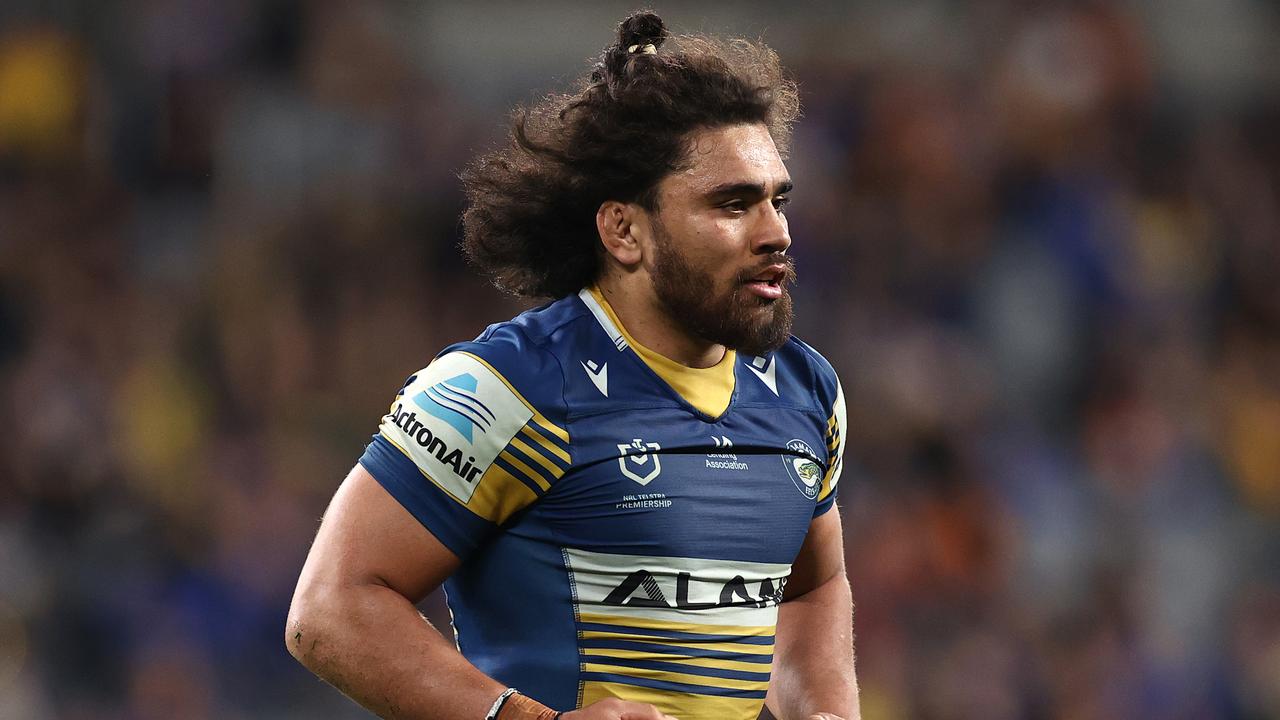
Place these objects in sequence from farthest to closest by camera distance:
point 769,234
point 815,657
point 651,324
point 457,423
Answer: point 815,657, point 651,324, point 769,234, point 457,423

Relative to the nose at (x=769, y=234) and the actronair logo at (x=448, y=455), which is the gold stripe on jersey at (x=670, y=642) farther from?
the nose at (x=769, y=234)

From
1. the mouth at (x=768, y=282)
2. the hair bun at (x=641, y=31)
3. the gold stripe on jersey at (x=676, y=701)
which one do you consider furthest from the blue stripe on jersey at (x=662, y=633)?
the hair bun at (x=641, y=31)

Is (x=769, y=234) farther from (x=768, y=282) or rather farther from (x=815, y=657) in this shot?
(x=815, y=657)

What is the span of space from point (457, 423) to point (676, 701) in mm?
715

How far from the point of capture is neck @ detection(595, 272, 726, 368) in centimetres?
367

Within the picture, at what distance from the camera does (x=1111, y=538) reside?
939 centimetres

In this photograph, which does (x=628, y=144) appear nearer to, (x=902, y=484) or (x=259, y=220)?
(x=902, y=484)

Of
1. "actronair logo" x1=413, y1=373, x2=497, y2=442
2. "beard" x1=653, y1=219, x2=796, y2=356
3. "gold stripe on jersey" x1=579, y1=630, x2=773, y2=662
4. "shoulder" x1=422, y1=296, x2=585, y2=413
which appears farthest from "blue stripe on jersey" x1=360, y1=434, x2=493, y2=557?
"beard" x1=653, y1=219, x2=796, y2=356

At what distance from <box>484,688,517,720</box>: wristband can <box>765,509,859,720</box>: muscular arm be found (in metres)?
0.86

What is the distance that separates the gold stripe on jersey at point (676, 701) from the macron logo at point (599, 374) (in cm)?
59

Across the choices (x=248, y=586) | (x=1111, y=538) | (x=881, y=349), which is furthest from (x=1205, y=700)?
(x=248, y=586)

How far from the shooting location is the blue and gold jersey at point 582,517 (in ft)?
11.0

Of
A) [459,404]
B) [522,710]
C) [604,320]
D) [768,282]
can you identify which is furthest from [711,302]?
[522,710]

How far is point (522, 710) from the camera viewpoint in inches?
128
